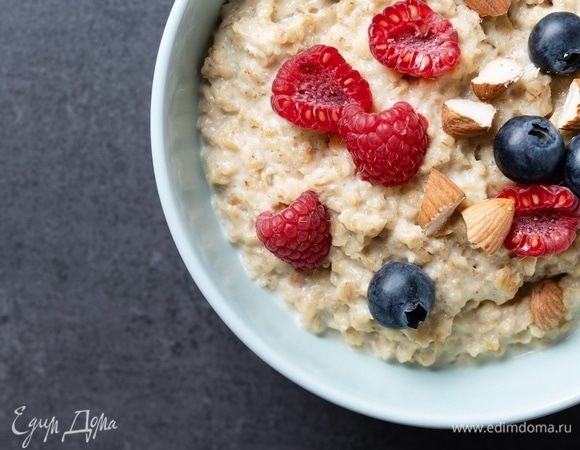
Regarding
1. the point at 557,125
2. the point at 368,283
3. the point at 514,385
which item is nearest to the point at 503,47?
the point at 557,125

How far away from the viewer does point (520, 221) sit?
5.10 feet

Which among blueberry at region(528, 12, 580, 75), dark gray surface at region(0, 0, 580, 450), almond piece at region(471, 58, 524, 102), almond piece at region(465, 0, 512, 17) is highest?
almond piece at region(465, 0, 512, 17)

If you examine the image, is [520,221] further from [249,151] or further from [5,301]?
[5,301]

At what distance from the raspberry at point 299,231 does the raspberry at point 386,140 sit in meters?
0.14

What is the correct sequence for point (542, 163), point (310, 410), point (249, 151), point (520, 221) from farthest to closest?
point (310, 410) → point (249, 151) → point (520, 221) → point (542, 163)

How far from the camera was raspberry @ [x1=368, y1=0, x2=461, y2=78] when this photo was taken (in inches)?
59.5

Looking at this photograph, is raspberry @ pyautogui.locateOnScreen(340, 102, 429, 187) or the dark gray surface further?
the dark gray surface

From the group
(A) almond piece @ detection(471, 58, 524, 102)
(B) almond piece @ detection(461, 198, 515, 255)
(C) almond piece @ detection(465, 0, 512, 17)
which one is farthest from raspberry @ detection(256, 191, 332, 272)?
(C) almond piece @ detection(465, 0, 512, 17)

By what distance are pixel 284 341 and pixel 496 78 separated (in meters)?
0.78

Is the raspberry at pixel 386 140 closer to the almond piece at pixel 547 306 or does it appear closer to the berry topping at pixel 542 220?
the berry topping at pixel 542 220

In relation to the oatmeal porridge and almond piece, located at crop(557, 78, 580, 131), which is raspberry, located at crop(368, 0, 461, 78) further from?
almond piece, located at crop(557, 78, 580, 131)

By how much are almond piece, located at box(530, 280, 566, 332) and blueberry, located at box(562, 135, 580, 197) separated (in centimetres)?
25

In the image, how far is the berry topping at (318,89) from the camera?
153 centimetres

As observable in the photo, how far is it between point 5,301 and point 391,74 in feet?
4.69
